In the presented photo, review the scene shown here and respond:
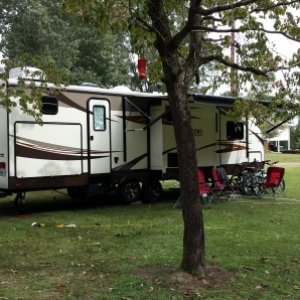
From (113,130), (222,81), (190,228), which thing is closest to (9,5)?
(113,130)

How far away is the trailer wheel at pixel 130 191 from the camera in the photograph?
13.5 metres

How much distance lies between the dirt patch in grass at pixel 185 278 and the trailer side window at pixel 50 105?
5.87 m

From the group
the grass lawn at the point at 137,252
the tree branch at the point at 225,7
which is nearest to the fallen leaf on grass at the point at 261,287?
the grass lawn at the point at 137,252

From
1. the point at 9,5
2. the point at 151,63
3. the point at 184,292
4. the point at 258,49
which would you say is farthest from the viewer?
the point at 9,5

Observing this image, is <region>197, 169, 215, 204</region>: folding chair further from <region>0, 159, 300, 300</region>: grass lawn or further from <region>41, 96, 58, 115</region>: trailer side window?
<region>41, 96, 58, 115</region>: trailer side window

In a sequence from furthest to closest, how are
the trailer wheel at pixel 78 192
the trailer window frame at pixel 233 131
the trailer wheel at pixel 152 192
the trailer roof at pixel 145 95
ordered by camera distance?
the trailer window frame at pixel 233 131
the trailer wheel at pixel 152 192
the trailer wheel at pixel 78 192
the trailer roof at pixel 145 95

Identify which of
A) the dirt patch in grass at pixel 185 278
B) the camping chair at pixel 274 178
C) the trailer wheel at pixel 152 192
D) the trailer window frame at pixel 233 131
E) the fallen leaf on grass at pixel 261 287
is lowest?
the fallen leaf on grass at pixel 261 287

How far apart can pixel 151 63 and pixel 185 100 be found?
7.38ft

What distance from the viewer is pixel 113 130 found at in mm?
13039

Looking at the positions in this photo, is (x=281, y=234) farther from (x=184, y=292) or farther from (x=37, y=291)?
(x=37, y=291)

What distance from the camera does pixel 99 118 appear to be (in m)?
12.7

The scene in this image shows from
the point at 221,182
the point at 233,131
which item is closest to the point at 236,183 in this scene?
the point at 221,182

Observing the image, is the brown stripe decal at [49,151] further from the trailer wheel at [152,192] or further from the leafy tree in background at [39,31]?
the leafy tree in background at [39,31]

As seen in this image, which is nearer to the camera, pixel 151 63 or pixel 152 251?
pixel 152 251
